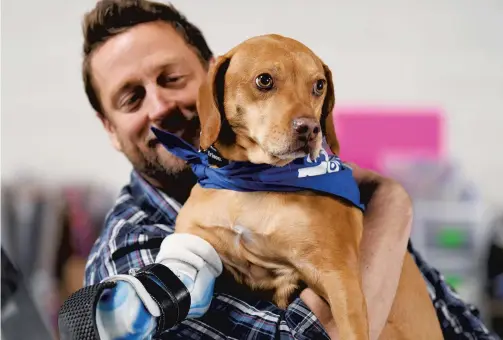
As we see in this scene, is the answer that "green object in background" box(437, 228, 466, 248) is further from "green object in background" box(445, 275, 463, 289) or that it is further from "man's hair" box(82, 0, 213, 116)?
"man's hair" box(82, 0, 213, 116)

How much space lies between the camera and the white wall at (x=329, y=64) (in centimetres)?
130

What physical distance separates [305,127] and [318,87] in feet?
0.34

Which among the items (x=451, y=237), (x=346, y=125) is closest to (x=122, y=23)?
(x=346, y=125)

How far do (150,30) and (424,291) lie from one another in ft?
2.19

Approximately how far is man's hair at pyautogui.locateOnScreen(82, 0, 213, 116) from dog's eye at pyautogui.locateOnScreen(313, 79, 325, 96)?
323mm

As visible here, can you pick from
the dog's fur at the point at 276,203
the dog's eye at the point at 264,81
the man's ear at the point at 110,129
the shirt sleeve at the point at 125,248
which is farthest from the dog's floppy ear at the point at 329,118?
the man's ear at the point at 110,129

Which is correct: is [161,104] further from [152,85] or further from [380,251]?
[380,251]

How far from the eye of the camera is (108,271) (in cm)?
96

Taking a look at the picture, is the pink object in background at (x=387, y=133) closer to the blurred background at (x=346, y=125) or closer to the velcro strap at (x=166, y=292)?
the blurred background at (x=346, y=125)

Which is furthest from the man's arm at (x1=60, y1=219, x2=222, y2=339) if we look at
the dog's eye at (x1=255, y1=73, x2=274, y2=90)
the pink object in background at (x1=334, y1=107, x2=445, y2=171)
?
the pink object in background at (x1=334, y1=107, x2=445, y2=171)

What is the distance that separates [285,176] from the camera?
827 millimetres

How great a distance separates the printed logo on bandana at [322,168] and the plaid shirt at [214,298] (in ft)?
0.60

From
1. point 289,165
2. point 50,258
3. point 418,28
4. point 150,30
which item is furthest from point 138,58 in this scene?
point 50,258

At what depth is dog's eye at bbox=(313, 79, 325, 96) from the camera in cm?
83
